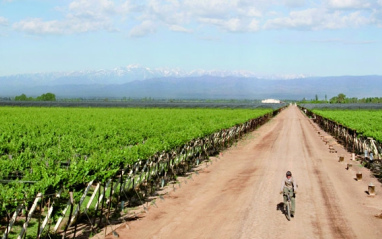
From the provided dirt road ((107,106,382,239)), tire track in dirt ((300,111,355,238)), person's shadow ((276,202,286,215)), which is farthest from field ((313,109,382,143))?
person's shadow ((276,202,286,215))

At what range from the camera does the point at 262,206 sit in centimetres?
1856

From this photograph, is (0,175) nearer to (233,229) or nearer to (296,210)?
(233,229)

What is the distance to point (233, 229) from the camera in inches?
615

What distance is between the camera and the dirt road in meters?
15.5

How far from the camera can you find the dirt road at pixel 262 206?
15.5 metres

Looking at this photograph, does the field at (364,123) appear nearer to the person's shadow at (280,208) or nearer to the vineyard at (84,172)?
the vineyard at (84,172)

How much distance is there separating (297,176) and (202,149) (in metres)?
10.3

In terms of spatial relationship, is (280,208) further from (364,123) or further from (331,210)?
(364,123)

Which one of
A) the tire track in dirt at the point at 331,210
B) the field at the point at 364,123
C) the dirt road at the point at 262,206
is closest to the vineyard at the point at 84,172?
the dirt road at the point at 262,206

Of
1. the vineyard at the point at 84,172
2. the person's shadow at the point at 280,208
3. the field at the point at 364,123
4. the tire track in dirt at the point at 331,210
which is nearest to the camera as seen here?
the vineyard at the point at 84,172

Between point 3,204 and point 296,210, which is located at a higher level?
point 3,204

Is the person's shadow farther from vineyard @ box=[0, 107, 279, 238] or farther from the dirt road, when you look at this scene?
vineyard @ box=[0, 107, 279, 238]

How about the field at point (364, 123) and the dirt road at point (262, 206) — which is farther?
the field at point (364, 123)

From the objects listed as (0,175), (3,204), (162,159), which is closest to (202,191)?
(162,159)
